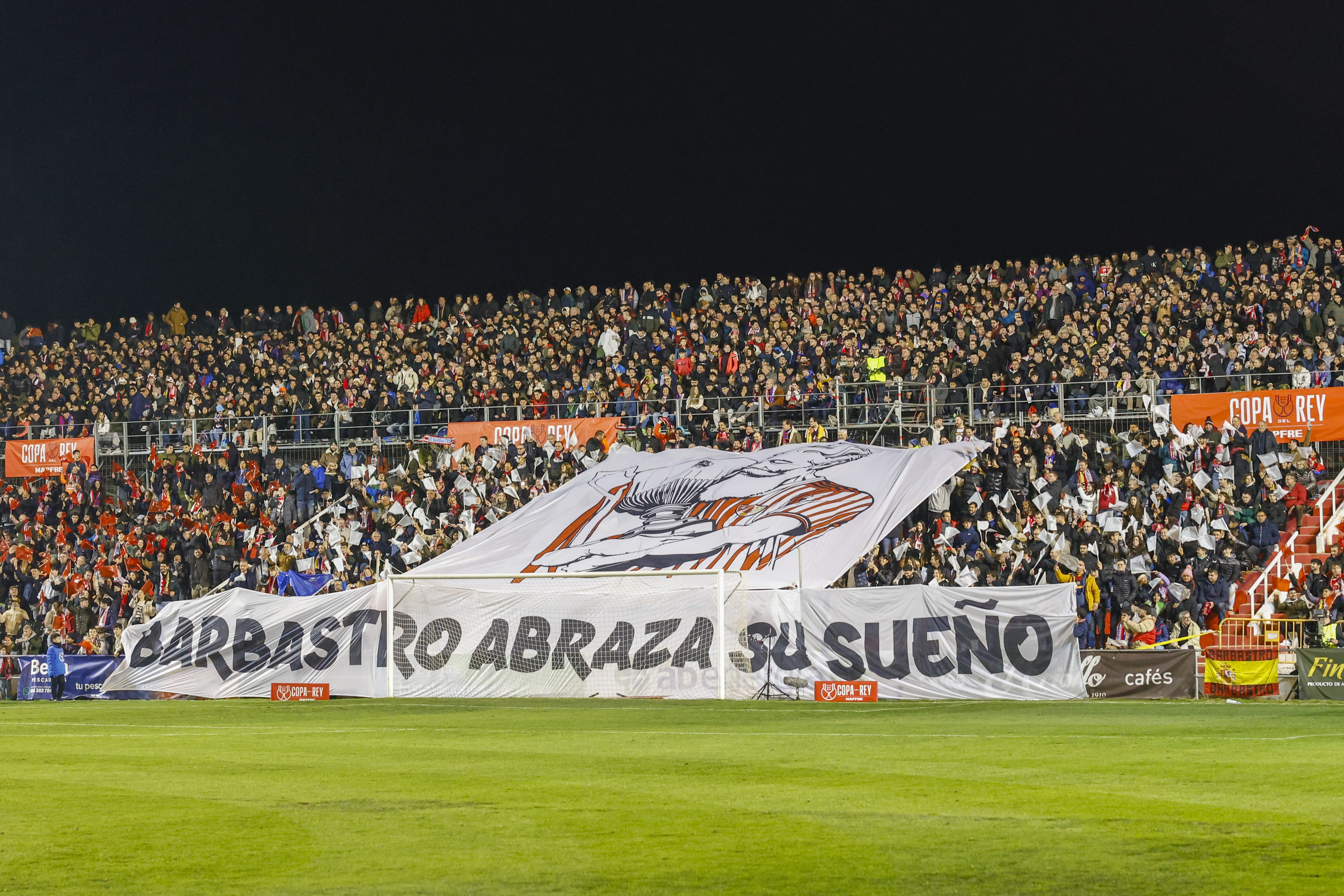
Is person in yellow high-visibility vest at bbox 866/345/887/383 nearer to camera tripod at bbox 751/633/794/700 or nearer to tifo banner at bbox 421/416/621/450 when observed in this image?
tifo banner at bbox 421/416/621/450

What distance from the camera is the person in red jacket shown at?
2883 cm

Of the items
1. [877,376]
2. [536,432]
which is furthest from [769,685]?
[536,432]

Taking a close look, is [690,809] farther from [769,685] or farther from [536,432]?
[536,432]

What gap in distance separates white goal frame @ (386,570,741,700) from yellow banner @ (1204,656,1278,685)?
715 cm

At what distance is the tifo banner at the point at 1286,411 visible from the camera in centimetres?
3073

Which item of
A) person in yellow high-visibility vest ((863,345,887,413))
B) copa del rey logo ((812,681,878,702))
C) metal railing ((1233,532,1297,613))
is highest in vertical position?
person in yellow high-visibility vest ((863,345,887,413))

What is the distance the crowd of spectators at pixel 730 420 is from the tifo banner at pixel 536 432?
0.25 m

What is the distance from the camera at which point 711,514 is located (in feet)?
97.0

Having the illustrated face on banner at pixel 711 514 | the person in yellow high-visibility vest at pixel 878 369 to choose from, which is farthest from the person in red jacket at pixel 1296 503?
the person in yellow high-visibility vest at pixel 878 369

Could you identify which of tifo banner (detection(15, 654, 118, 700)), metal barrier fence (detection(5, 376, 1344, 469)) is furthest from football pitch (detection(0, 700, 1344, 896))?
metal barrier fence (detection(5, 376, 1344, 469))

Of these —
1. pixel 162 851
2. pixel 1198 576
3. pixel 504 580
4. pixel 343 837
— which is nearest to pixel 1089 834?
pixel 343 837

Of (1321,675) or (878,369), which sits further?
(878,369)

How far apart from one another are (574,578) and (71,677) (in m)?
10.5

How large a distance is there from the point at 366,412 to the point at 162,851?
32.8 meters
